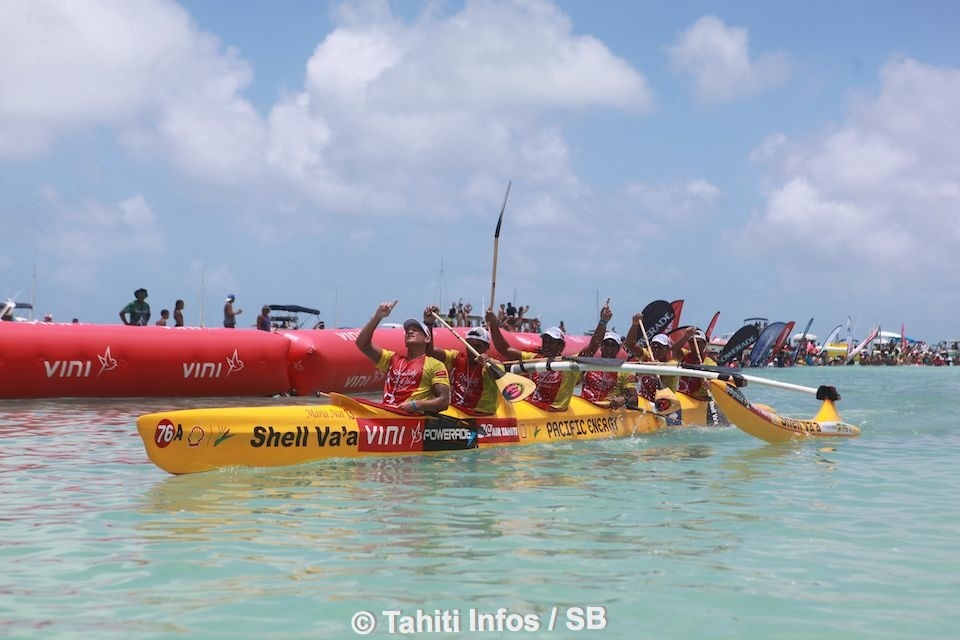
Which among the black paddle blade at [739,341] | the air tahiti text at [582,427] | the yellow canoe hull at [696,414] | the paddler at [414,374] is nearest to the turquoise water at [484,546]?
the paddler at [414,374]

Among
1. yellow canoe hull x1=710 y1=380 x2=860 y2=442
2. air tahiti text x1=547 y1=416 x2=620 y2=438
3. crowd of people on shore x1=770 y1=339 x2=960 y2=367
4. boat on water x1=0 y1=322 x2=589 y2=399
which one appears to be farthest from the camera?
crowd of people on shore x1=770 y1=339 x2=960 y2=367

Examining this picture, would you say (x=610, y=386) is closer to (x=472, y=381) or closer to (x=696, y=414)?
(x=696, y=414)

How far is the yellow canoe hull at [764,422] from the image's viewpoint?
1130 cm

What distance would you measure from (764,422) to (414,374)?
4719 millimetres

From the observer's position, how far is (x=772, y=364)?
51.1 meters

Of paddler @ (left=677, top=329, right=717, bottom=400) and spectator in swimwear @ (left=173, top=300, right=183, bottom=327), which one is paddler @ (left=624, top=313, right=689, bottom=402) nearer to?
paddler @ (left=677, top=329, right=717, bottom=400)

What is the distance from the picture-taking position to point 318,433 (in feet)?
27.6

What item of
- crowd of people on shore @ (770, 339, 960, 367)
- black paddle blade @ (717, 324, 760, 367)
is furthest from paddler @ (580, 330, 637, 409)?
crowd of people on shore @ (770, 339, 960, 367)

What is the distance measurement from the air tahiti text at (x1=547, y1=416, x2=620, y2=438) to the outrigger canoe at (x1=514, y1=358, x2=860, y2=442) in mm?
742

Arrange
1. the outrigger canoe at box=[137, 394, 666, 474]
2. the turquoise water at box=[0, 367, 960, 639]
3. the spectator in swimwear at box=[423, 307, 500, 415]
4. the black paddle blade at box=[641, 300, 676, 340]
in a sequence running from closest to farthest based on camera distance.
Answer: the turquoise water at box=[0, 367, 960, 639] < the outrigger canoe at box=[137, 394, 666, 474] < the spectator in swimwear at box=[423, 307, 500, 415] < the black paddle blade at box=[641, 300, 676, 340]

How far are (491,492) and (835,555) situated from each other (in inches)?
106

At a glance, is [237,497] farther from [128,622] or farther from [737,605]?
[737,605]

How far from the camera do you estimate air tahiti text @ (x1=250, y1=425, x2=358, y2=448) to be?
8.07m

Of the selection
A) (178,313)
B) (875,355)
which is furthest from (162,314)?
(875,355)
